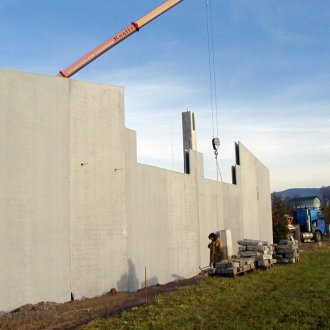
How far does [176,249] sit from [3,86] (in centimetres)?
858

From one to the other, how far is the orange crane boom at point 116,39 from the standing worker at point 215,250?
22.9 ft

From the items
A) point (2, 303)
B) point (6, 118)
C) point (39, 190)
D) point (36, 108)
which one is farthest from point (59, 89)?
point (2, 303)

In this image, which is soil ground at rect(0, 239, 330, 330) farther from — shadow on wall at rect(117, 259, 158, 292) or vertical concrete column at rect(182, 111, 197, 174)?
→ vertical concrete column at rect(182, 111, 197, 174)

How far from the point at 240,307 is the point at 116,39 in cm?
1079

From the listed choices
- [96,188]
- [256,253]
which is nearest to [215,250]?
[256,253]

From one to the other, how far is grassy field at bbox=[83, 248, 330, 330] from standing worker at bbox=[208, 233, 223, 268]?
1.33 m

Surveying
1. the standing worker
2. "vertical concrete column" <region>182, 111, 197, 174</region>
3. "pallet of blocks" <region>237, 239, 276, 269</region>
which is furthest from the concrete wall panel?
"vertical concrete column" <region>182, 111, 197, 174</region>

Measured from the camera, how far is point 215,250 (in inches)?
619

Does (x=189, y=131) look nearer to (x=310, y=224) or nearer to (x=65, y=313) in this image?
(x=65, y=313)

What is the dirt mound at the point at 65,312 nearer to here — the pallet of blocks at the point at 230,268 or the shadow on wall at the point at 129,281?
the shadow on wall at the point at 129,281

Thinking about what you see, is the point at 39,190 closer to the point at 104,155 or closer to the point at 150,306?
the point at 104,155

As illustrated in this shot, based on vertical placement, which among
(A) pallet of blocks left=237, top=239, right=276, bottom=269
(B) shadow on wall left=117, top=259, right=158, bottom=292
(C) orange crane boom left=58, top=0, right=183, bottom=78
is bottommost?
(B) shadow on wall left=117, top=259, right=158, bottom=292

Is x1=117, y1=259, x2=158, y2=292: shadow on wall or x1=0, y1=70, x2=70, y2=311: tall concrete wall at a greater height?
x1=0, y1=70, x2=70, y2=311: tall concrete wall

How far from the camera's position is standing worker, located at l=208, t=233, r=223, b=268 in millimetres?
15641
